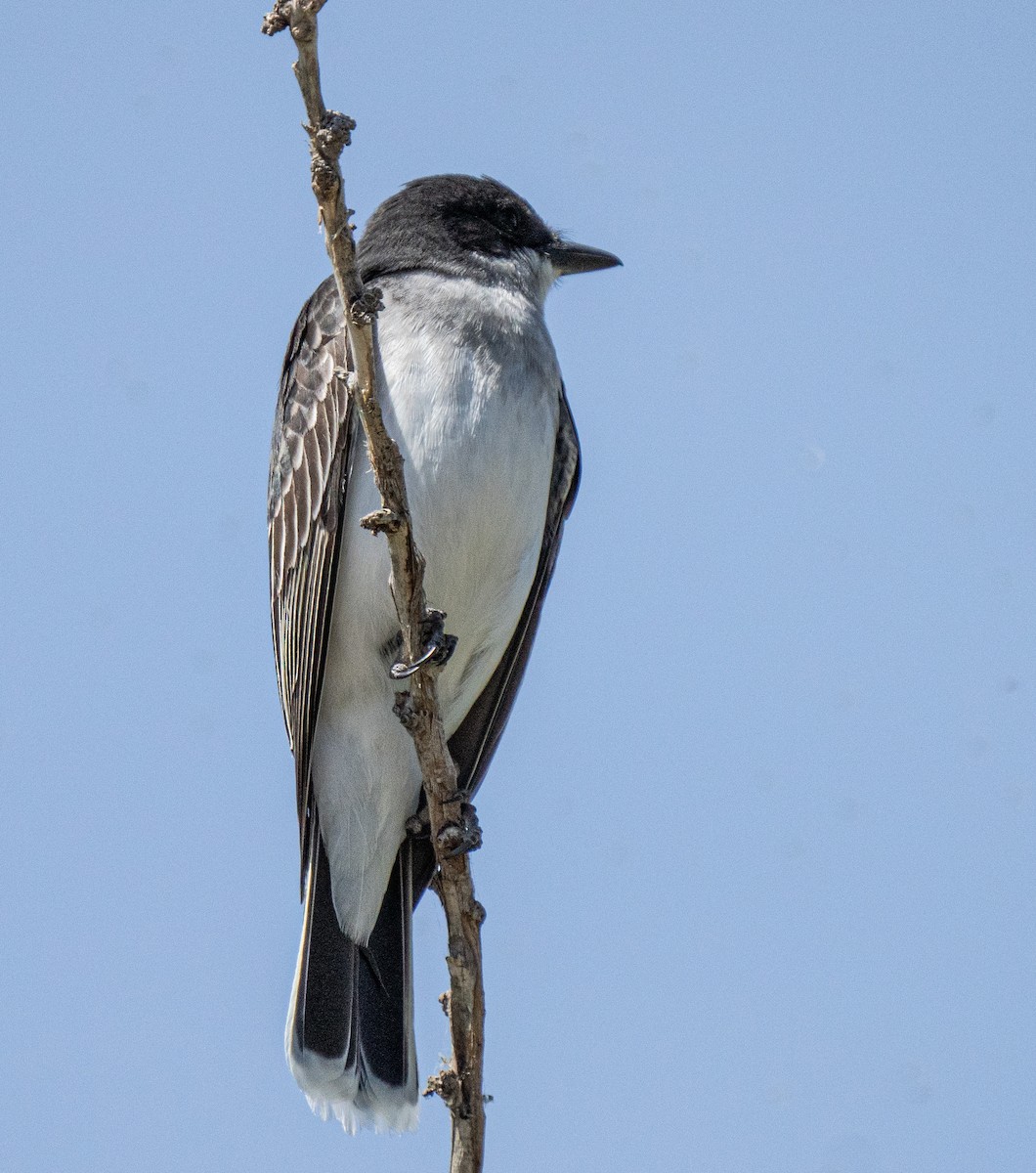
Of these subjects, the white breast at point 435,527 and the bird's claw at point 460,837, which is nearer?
the bird's claw at point 460,837

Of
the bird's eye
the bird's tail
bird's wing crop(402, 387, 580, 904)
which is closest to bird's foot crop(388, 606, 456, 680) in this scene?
the bird's tail

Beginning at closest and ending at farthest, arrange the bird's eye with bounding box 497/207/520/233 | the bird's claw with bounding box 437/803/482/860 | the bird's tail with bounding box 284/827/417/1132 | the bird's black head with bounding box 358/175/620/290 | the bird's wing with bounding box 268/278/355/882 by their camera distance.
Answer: the bird's claw with bounding box 437/803/482/860, the bird's tail with bounding box 284/827/417/1132, the bird's wing with bounding box 268/278/355/882, the bird's black head with bounding box 358/175/620/290, the bird's eye with bounding box 497/207/520/233

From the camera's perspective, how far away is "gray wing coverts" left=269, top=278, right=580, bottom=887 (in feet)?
20.5

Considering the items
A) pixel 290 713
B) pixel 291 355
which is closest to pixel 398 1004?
pixel 290 713

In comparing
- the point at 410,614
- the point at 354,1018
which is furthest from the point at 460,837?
the point at 354,1018

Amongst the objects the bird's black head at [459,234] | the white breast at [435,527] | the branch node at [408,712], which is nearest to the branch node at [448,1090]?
the branch node at [408,712]

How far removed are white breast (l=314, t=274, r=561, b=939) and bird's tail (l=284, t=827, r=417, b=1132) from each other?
0.09 m

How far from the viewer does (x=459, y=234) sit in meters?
7.20

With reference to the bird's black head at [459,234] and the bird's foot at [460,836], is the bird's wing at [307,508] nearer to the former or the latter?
the bird's black head at [459,234]

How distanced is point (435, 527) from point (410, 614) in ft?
3.53

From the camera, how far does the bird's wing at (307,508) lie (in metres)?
6.24

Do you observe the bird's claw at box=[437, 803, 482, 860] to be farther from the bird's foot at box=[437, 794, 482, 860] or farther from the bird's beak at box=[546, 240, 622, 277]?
the bird's beak at box=[546, 240, 622, 277]

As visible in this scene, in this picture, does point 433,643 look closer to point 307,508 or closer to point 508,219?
point 307,508

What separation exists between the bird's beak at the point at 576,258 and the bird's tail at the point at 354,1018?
312 cm
